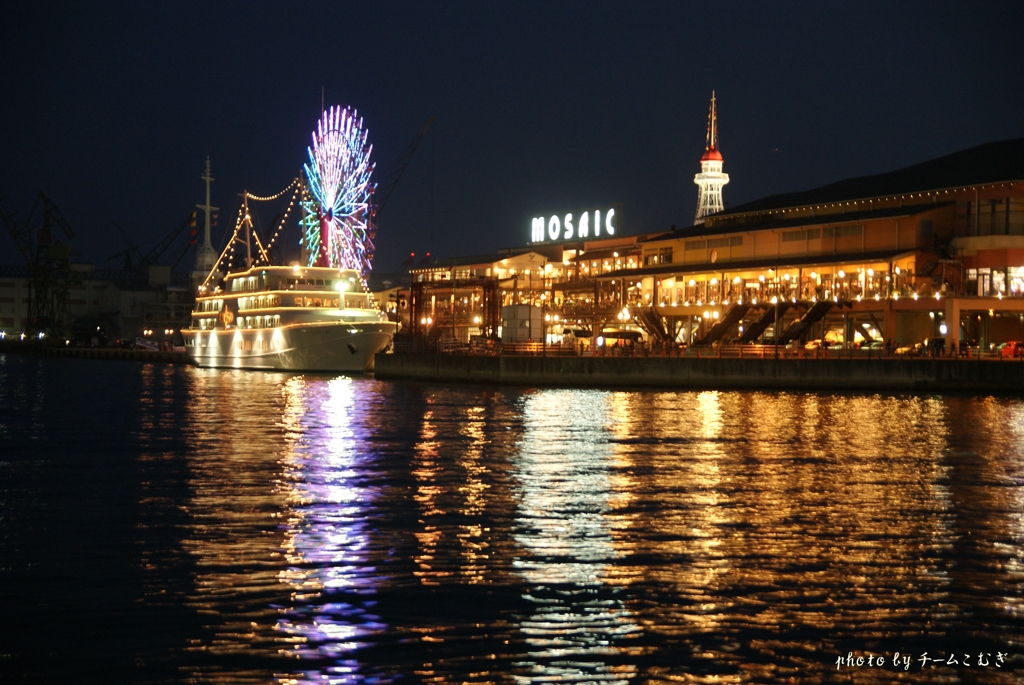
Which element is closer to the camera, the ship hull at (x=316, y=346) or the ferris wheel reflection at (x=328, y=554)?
the ferris wheel reflection at (x=328, y=554)

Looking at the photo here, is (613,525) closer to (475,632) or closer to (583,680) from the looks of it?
(475,632)

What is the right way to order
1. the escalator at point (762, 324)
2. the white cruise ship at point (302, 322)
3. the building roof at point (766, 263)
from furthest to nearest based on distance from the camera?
the white cruise ship at point (302, 322) < the escalator at point (762, 324) < the building roof at point (766, 263)

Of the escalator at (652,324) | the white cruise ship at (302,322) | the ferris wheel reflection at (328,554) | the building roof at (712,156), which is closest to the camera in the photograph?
the ferris wheel reflection at (328,554)

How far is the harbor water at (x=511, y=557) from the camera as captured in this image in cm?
1350

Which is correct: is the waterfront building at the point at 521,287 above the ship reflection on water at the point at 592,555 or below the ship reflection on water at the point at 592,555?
above

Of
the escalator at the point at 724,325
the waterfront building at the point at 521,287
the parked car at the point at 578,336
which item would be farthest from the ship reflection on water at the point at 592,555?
the parked car at the point at 578,336

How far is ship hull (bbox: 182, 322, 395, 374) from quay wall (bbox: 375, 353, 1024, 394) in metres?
16.6

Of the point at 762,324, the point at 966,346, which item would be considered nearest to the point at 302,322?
the point at 762,324

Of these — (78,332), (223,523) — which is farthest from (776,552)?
(78,332)

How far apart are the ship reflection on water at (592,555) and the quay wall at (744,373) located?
2576 cm

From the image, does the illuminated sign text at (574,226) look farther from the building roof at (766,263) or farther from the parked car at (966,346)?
the parked car at (966,346)

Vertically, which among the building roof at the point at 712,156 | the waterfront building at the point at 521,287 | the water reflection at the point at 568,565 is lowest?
the water reflection at the point at 568,565

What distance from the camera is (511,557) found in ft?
62.1

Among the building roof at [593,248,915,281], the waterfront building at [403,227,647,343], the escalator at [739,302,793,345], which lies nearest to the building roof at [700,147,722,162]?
the waterfront building at [403,227,647,343]
